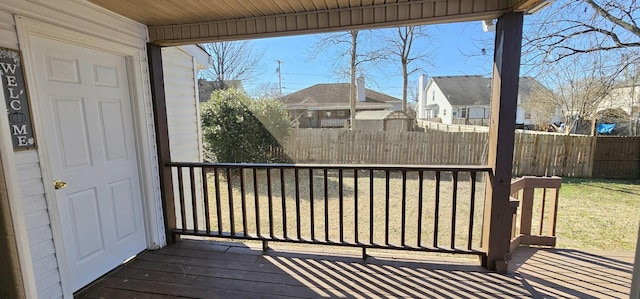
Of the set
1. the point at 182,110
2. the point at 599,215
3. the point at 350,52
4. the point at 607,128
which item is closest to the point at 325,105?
the point at 350,52

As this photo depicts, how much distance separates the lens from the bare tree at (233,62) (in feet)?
42.7

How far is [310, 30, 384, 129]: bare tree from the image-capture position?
9453mm

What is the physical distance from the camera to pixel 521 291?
197cm

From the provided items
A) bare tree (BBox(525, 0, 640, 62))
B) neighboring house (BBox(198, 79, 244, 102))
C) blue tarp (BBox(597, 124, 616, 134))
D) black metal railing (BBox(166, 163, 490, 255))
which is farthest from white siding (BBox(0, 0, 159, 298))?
blue tarp (BBox(597, 124, 616, 134))

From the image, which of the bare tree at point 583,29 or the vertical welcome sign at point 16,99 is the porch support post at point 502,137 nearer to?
the vertical welcome sign at point 16,99

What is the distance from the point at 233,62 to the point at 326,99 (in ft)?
19.5

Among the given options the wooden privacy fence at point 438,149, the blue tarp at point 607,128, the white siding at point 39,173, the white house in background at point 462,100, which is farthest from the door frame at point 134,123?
the white house in background at point 462,100

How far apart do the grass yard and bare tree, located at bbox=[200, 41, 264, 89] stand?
38.7 ft

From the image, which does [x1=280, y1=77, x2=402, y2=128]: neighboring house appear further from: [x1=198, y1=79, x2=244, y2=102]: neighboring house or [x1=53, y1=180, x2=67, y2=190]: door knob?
[x1=53, y1=180, x2=67, y2=190]: door knob

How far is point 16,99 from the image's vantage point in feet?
5.21

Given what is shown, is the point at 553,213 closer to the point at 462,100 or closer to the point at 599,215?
the point at 599,215

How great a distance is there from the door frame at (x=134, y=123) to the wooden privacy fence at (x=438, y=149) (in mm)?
5001

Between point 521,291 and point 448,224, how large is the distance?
7.04ft

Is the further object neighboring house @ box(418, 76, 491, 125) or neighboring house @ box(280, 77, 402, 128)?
neighboring house @ box(418, 76, 491, 125)
